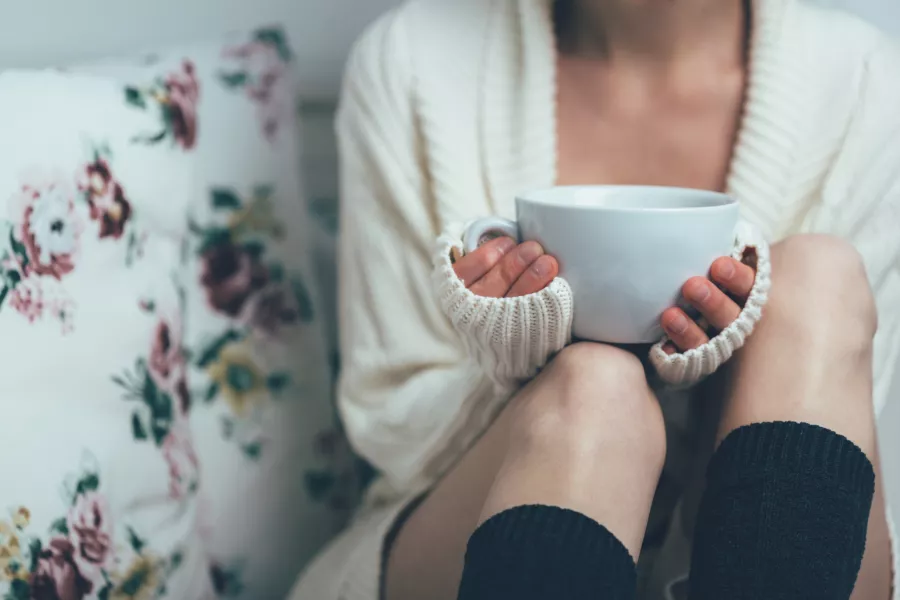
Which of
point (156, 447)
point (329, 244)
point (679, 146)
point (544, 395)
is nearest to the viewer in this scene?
point (544, 395)

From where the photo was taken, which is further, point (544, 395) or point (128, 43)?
point (128, 43)

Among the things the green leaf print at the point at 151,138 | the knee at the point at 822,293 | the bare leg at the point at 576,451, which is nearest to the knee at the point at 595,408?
the bare leg at the point at 576,451

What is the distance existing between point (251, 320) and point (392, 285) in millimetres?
147

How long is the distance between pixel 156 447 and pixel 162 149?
0.24 meters

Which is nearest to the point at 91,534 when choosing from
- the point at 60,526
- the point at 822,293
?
the point at 60,526

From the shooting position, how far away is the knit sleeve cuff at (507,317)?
485 mm

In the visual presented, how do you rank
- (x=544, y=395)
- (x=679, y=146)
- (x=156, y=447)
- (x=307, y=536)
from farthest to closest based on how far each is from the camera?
1. (x=307, y=536)
2. (x=679, y=146)
3. (x=156, y=447)
4. (x=544, y=395)

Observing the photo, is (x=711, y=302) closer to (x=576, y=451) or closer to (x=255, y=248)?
(x=576, y=451)

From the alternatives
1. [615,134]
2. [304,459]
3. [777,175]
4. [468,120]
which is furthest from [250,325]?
[777,175]

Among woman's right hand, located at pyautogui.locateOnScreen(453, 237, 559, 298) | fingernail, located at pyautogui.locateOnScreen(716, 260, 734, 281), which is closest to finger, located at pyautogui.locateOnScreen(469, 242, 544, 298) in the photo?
woman's right hand, located at pyautogui.locateOnScreen(453, 237, 559, 298)

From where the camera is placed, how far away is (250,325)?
78 cm

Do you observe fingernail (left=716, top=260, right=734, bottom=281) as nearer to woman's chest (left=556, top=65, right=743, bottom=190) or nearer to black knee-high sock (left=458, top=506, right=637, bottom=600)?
black knee-high sock (left=458, top=506, right=637, bottom=600)

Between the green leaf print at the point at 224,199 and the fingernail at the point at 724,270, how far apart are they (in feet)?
1.57

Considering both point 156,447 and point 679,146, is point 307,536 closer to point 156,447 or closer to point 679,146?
point 156,447
